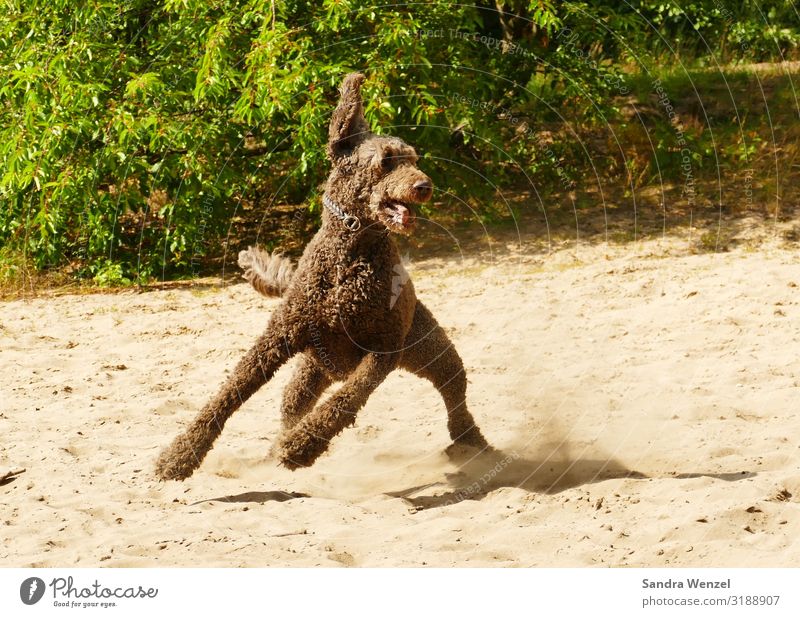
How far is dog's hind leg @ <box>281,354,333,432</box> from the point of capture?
21.8 ft

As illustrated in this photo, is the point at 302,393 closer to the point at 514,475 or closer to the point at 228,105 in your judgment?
the point at 514,475

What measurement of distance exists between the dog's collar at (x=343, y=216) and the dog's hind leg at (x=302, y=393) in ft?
3.37

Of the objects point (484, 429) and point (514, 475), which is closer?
point (514, 475)

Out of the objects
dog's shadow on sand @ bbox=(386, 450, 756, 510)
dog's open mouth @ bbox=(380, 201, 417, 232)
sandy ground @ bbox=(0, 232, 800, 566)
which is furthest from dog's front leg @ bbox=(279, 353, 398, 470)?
dog's open mouth @ bbox=(380, 201, 417, 232)

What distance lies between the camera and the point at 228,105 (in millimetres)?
10938

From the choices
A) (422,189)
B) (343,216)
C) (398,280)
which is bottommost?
(398,280)

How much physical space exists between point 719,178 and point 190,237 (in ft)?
19.2

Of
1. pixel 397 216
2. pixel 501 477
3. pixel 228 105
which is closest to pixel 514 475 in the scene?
pixel 501 477

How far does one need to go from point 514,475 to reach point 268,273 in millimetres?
1968

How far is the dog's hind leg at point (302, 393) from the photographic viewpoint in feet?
21.8

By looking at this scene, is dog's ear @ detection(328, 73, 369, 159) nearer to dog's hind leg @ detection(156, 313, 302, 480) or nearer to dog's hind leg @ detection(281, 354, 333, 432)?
dog's hind leg @ detection(156, 313, 302, 480)

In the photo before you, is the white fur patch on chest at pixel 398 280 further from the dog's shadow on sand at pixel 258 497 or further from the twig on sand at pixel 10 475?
the twig on sand at pixel 10 475

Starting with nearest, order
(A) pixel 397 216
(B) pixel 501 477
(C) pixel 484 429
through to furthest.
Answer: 1. (A) pixel 397 216
2. (B) pixel 501 477
3. (C) pixel 484 429

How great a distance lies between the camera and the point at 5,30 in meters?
11.1
